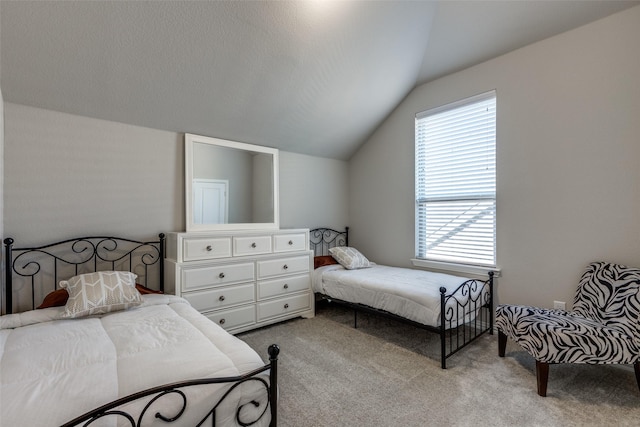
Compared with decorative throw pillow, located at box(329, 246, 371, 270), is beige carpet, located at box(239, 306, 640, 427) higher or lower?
lower

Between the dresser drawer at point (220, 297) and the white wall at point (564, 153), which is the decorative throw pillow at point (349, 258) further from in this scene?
the white wall at point (564, 153)

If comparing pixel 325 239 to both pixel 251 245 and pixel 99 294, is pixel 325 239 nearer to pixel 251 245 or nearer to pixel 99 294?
pixel 251 245

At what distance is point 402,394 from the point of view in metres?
2.01

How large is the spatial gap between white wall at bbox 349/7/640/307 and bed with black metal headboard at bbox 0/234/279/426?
8.95 feet

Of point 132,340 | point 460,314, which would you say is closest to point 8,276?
point 132,340

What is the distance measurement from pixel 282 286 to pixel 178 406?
2.24m

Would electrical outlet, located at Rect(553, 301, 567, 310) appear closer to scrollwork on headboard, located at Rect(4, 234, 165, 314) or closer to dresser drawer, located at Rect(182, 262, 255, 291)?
dresser drawer, located at Rect(182, 262, 255, 291)

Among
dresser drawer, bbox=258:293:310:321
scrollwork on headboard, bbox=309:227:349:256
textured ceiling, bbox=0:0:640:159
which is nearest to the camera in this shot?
textured ceiling, bbox=0:0:640:159

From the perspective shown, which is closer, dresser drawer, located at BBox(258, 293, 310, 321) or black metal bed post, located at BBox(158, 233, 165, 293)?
black metal bed post, located at BBox(158, 233, 165, 293)

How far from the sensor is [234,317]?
297 centimetres

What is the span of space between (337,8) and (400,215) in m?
2.43

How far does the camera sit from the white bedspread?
1.04m

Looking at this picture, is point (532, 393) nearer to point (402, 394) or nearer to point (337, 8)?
point (402, 394)

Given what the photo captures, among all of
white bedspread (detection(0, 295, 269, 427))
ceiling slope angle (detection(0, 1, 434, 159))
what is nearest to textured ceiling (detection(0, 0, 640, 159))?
ceiling slope angle (detection(0, 1, 434, 159))
